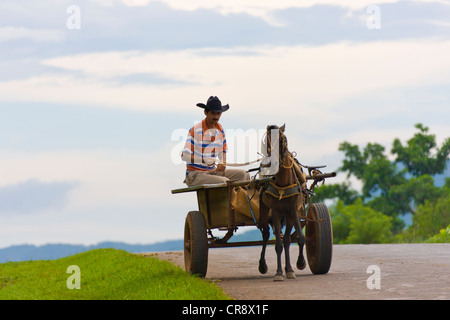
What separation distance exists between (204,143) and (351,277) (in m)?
3.06

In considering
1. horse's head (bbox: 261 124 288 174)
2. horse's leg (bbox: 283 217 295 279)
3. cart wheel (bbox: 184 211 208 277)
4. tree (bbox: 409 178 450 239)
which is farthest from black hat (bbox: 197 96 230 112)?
tree (bbox: 409 178 450 239)

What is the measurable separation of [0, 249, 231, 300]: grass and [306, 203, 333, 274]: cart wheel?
1.98m

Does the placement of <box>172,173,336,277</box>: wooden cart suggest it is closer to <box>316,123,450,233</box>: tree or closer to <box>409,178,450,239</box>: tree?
<box>409,178,450,239</box>: tree

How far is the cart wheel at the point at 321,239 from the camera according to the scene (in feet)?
38.1

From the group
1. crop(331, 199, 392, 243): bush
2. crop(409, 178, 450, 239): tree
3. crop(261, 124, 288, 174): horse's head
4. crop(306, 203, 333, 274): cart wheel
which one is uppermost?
crop(261, 124, 288, 174): horse's head

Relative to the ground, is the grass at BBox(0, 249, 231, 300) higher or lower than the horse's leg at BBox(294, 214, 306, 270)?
lower

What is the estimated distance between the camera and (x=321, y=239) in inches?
457

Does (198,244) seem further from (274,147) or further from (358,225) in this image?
(358,225)

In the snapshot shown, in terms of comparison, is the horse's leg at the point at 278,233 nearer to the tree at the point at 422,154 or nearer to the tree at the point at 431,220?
the tree at the point at 431,220

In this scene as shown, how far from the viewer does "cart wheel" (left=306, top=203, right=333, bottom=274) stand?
11617 millimetres

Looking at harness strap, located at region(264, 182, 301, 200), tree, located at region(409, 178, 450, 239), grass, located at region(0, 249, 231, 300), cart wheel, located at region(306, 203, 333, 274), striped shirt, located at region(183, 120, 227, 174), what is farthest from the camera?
tree, located at region(409, 178, 450, 239)

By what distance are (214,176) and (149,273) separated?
2.34 m

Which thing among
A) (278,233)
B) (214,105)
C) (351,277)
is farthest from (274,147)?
(351,277)

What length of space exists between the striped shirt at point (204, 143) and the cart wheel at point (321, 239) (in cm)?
171
